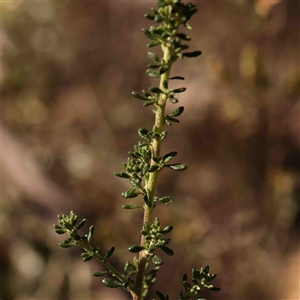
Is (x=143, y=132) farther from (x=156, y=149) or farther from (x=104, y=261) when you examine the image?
(x=104, y=261)

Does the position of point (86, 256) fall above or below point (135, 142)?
below

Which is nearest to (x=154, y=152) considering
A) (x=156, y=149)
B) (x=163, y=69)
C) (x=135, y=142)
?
(x=156, y=149)

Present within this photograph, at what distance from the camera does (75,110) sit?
3.46 m

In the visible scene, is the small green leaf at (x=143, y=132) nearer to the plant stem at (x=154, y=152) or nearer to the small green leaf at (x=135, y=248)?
the plant stem at (x=154, y=152)

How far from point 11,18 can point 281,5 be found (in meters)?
2.45

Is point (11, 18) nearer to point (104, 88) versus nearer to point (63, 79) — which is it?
point (63, 79)

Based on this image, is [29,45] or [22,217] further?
[29,45]

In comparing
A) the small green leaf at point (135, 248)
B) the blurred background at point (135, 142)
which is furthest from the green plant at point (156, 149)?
the blurred background at point (135, 142)

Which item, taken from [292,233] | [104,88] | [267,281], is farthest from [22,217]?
[292,233]

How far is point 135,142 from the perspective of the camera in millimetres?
3199

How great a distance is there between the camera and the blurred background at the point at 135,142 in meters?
2.58

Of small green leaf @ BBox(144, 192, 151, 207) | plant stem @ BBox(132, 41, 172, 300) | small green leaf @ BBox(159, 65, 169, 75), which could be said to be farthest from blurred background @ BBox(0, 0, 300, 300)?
small green leaf @ BBox(159, 65, 169, 75)

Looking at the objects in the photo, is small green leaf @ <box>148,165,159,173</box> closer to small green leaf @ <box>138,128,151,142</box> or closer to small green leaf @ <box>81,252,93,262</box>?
small green leaf @ <box>138,128,151,142</box>

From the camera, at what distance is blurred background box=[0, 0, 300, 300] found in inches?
101
